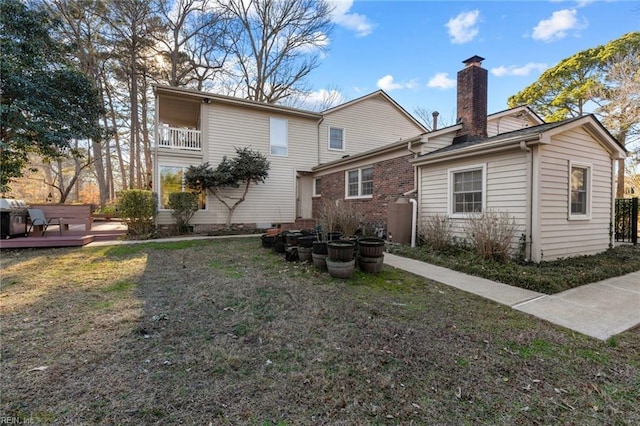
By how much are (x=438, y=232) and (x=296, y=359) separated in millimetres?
6135

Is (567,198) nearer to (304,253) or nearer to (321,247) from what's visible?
(321,247)

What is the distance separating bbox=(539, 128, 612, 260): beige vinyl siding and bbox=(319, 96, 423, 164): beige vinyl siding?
9.78 metres

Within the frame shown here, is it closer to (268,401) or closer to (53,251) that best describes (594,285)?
(268,401)

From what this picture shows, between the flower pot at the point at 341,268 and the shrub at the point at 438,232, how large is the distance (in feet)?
11.8

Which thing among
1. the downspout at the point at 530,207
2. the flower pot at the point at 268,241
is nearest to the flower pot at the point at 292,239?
the flower pot at the point at 268,241

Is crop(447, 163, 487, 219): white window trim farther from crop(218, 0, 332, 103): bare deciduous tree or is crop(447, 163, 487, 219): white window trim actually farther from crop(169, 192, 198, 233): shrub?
crop(218, 0, 332, 103): bare deciduous tree

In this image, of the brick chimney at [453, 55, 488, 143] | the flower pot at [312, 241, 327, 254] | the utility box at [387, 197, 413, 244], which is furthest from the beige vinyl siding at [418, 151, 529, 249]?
the flower pot at [312, 241, 327, 254]

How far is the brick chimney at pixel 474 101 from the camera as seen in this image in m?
8.99

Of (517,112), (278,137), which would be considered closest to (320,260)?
(278,137)

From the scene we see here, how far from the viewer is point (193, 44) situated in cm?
1859

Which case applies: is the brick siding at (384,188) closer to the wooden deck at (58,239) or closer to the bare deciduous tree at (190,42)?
the wooden deck at (58,239)

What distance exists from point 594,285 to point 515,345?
357 cm

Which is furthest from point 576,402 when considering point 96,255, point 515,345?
point 96,255

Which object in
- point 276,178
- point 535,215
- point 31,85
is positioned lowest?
point 535,215
